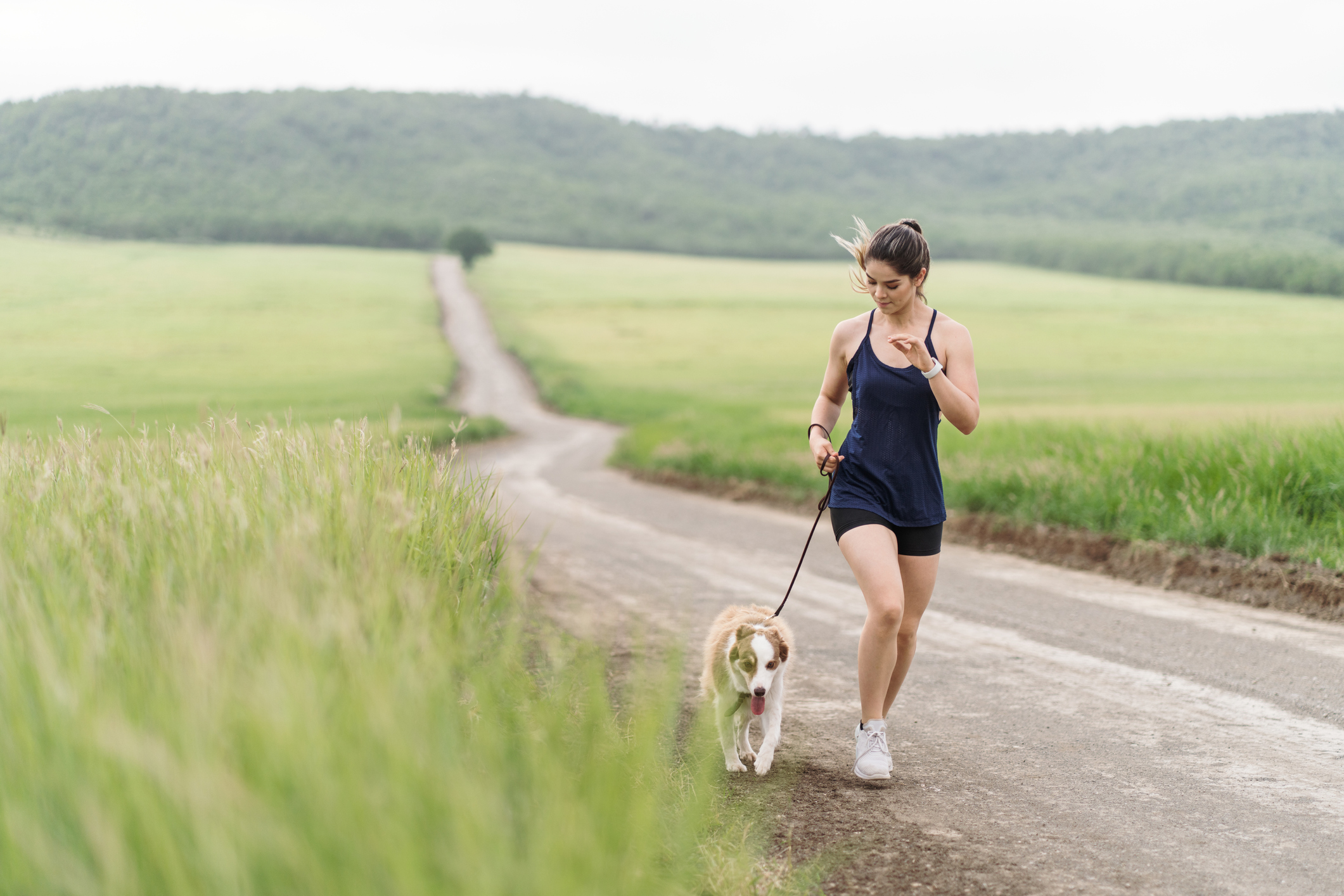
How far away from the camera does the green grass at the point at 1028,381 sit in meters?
10.8

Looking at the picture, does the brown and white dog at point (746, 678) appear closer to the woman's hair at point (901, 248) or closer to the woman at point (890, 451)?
the woman at point (890, 451)

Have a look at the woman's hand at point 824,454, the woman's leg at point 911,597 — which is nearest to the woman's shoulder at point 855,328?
the woman's hand at point 824,454

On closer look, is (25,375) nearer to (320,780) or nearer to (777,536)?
(777,536)

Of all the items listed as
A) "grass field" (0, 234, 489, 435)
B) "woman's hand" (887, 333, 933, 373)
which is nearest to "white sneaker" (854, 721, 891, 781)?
"woman's hand" (887, 333, 933, 373)

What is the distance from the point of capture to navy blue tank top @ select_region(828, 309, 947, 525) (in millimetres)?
4934

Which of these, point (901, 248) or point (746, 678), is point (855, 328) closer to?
point (901, 248)

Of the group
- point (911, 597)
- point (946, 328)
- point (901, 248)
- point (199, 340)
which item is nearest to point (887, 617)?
point (911, 597)

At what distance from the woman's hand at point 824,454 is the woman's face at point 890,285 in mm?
755

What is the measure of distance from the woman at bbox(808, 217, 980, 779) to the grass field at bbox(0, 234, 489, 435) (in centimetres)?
318

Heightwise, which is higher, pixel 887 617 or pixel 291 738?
pixel 291 738

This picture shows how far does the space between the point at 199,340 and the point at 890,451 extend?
93.2 ft

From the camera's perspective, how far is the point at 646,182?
152 meters

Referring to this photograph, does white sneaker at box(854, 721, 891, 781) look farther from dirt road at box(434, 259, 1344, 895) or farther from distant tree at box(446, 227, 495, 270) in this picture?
distant tree at box(446, 227, 495, 270)

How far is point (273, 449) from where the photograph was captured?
5520 mm
